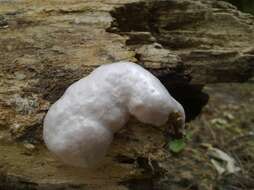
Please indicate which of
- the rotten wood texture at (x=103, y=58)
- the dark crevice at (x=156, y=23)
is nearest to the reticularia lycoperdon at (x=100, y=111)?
the rotten wood texture at (x=103, y=58)

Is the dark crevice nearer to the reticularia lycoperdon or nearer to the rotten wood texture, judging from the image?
the rotten wood texture

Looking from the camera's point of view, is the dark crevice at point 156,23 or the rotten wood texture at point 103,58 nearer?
the rotten wood texture at point 103,58

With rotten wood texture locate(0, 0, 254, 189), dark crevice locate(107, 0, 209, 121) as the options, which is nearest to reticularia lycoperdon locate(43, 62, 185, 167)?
rotten wood texture locate(0, 0, 254, 189)

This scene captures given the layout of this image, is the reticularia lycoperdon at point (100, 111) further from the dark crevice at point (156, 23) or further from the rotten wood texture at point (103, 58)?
the dark crevice at point (156, 23)

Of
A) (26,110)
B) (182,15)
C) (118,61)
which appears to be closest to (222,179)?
(182,15)

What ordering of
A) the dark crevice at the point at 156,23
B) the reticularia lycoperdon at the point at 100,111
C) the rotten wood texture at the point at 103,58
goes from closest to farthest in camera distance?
the reticularia lycoperdon at the point at 100,111
the rotten wood texture at the point at 103,58
the dark crevice at the point at 156,23
